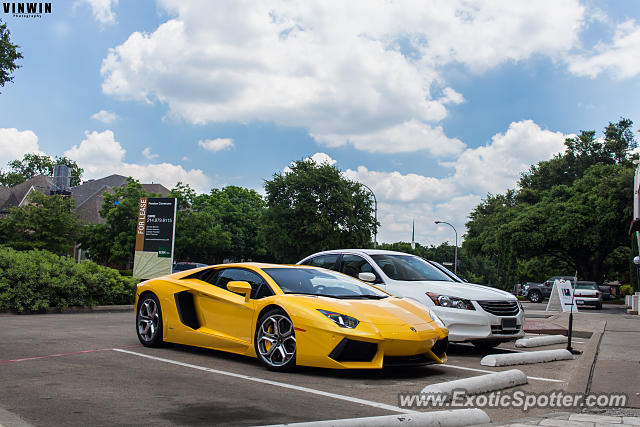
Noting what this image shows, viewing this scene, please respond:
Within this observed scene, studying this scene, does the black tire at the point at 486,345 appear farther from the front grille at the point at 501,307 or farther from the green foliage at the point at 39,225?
the green foliage at the point at 39,225

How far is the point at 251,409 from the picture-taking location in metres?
4.55

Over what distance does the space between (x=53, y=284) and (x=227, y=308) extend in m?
9.81

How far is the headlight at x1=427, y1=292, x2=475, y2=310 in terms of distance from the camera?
8.30 meters

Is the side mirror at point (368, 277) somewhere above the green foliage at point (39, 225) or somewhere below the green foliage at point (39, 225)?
below

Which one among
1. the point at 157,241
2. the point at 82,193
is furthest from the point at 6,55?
the point at 82,193

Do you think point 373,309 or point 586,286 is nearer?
point 373,309

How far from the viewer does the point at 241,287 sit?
22.0 ft

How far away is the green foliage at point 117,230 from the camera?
47.4m

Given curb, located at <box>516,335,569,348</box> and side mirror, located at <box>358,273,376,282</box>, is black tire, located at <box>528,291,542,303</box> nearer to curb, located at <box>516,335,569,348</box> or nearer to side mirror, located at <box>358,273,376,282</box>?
curb, located at <box>516,335,569,348</box>

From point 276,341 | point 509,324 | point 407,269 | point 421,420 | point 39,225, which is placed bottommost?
point 421,420

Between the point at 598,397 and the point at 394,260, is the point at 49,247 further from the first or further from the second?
the point at 598,397

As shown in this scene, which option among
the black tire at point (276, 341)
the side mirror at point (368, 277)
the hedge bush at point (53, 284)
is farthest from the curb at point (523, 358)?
the hedge bush at point (53, 284)

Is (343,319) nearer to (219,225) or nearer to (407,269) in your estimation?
(407,269)

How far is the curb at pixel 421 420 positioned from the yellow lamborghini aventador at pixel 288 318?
5.57ft
